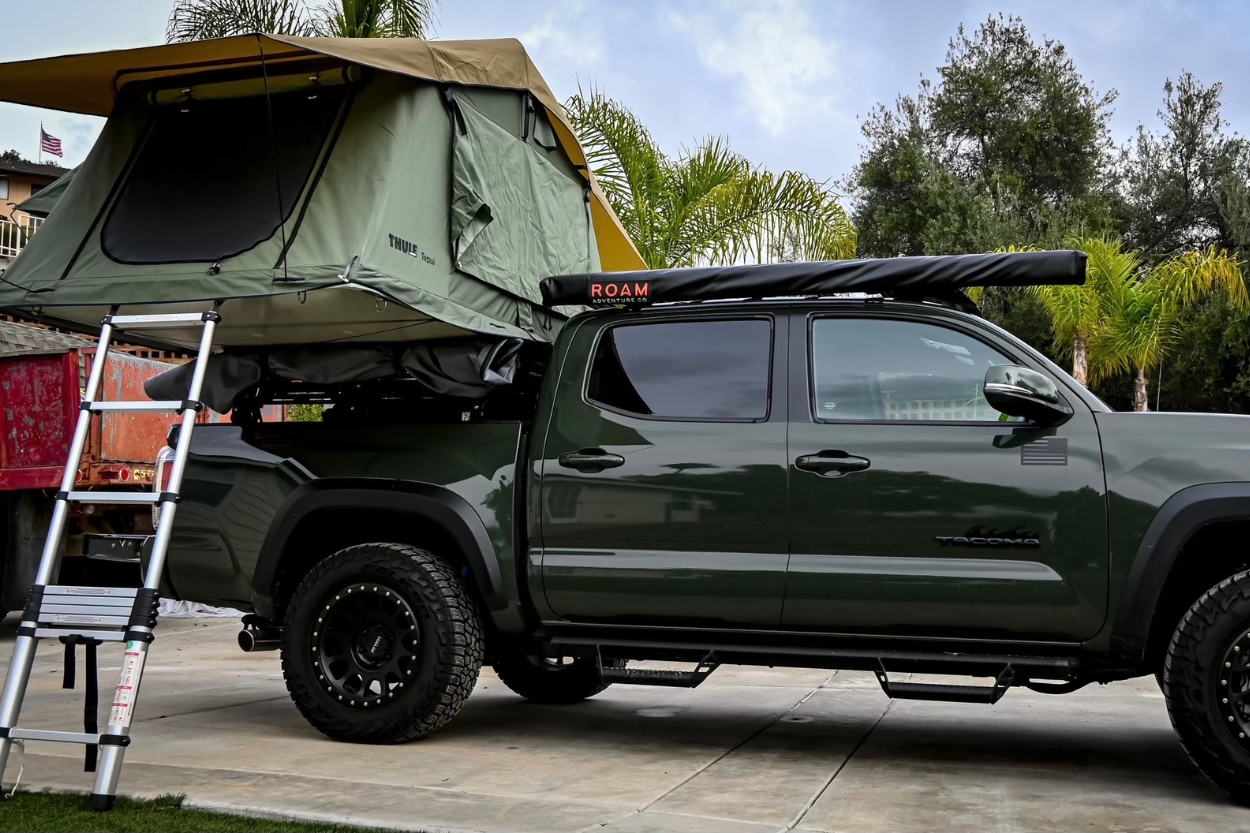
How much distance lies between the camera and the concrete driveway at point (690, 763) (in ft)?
14.3

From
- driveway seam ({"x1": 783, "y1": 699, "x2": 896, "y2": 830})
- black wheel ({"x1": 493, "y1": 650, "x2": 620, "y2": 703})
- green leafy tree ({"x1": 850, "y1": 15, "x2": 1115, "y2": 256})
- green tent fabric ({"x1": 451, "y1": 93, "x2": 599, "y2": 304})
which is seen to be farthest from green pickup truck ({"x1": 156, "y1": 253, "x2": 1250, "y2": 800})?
green leafy tree ({"x1": 850, "y1": 15, "x2": 1115, "y2": 256})

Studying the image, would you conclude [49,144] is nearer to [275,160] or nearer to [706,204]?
[706,204]

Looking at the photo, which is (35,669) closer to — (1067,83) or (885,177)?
(885,177)

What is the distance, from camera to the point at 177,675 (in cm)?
823

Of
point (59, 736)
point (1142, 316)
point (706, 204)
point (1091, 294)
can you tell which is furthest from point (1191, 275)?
point (59, 736)

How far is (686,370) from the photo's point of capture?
5.51m

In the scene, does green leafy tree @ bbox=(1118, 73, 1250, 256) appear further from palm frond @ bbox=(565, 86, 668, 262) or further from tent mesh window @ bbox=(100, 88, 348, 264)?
tent mesh window @ bbox=(100, 88, 348, 264)

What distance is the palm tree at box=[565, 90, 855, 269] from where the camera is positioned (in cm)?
1445

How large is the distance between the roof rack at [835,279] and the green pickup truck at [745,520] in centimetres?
2

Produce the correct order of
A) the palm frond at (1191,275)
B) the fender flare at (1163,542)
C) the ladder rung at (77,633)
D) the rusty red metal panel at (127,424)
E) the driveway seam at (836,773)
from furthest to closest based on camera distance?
the palm frond at (1191,275), the rusty red metal panel at (127,424), the ladder rung at (77,633), the fender flare at (1163,542), the driveway seam at (836,773)

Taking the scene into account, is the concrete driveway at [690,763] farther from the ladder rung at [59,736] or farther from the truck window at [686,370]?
the truck window at [686,370]

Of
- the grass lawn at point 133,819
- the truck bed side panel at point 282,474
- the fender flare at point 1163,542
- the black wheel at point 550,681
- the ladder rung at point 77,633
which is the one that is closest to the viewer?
the grass lawn at point 133,819

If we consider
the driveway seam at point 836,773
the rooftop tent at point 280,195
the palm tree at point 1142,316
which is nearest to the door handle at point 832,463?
the driveway seam at point 836,773

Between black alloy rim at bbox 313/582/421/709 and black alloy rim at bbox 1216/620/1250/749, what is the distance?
328 centimetres
